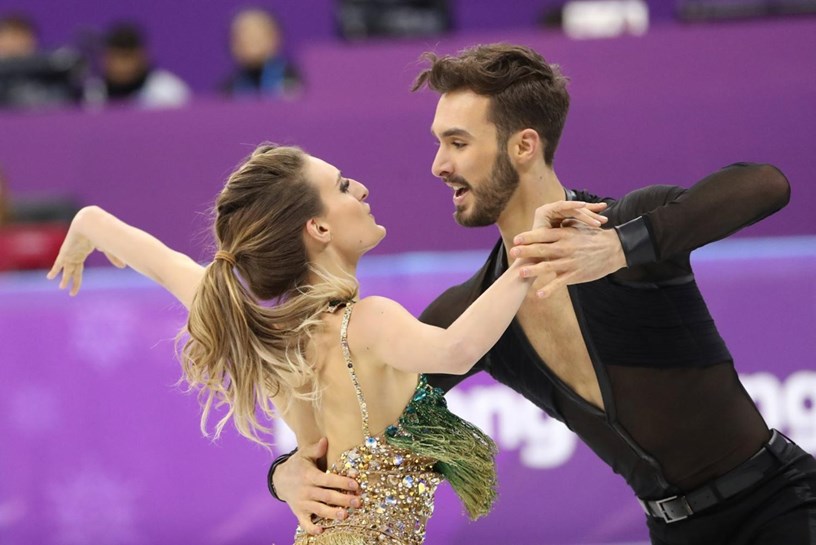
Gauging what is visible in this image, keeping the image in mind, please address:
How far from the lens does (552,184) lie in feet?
11.5

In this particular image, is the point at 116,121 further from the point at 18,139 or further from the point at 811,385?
the point at 811,385

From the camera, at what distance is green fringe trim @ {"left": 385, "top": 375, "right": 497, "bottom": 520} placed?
3.16m

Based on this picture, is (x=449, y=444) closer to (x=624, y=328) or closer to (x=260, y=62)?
(x=624, y=328)

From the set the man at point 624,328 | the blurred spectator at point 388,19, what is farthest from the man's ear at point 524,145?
the blurred spectator at point 388,19

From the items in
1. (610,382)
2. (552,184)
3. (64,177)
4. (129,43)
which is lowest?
(610,382)

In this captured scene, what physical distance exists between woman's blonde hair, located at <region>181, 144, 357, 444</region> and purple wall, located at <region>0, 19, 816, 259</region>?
3.74 m

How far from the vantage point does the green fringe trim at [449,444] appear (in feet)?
10.4

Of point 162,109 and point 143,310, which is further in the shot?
point 162,109

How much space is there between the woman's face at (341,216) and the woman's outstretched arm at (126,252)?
21.1 inches

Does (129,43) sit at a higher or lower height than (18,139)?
higher

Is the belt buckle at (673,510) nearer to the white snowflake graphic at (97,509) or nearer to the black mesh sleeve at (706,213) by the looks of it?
the black mesh sleeve at (706,213)

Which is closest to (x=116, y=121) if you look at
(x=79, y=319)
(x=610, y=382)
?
(x=79, y=319)

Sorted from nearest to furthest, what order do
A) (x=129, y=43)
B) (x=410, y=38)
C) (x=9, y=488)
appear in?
1. (x=9, y=488)
2. (x=410, y=38)
3. (x=129, y=43)

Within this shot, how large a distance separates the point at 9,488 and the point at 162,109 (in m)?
2.91
